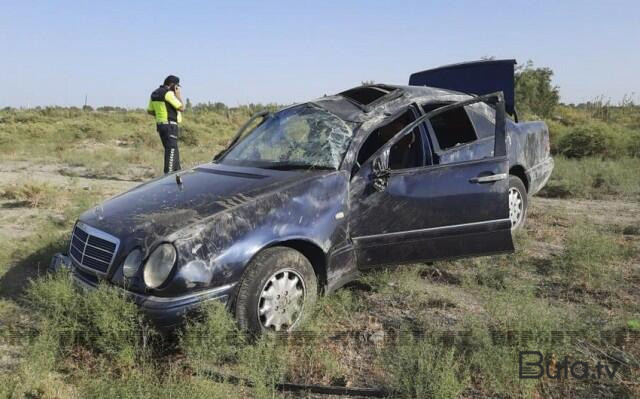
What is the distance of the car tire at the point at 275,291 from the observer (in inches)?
117

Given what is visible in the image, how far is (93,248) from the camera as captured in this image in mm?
3205

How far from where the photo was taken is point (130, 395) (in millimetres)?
2359

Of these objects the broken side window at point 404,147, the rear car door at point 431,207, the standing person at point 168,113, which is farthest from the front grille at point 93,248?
the standing person at point 168,113

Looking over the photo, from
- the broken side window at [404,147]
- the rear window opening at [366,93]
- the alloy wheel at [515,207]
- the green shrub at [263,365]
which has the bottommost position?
the green shrub at [263,365]

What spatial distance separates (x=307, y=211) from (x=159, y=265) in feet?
3.44

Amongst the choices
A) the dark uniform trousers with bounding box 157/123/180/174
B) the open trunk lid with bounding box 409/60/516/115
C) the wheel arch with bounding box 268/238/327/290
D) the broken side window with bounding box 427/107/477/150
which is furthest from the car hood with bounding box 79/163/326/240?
the dark uniform trousers with bounding box 157/123/180/174

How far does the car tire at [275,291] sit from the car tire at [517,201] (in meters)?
2.83

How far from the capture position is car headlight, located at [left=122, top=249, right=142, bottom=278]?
9.48ft

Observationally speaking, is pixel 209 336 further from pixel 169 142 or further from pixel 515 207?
pixel 169 142

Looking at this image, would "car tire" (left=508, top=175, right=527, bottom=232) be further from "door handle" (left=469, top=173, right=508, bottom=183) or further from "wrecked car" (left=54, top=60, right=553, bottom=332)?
"door handle" (left=469, top=173, right=508, bottom=183)

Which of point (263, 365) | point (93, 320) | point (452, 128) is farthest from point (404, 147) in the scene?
point (93, 320)

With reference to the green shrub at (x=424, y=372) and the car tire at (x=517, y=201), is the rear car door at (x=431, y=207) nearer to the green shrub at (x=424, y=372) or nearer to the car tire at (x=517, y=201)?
the green shrub at (x=424, y=372)

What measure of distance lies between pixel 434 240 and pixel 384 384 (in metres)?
1.53

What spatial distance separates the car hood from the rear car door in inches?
21.1
